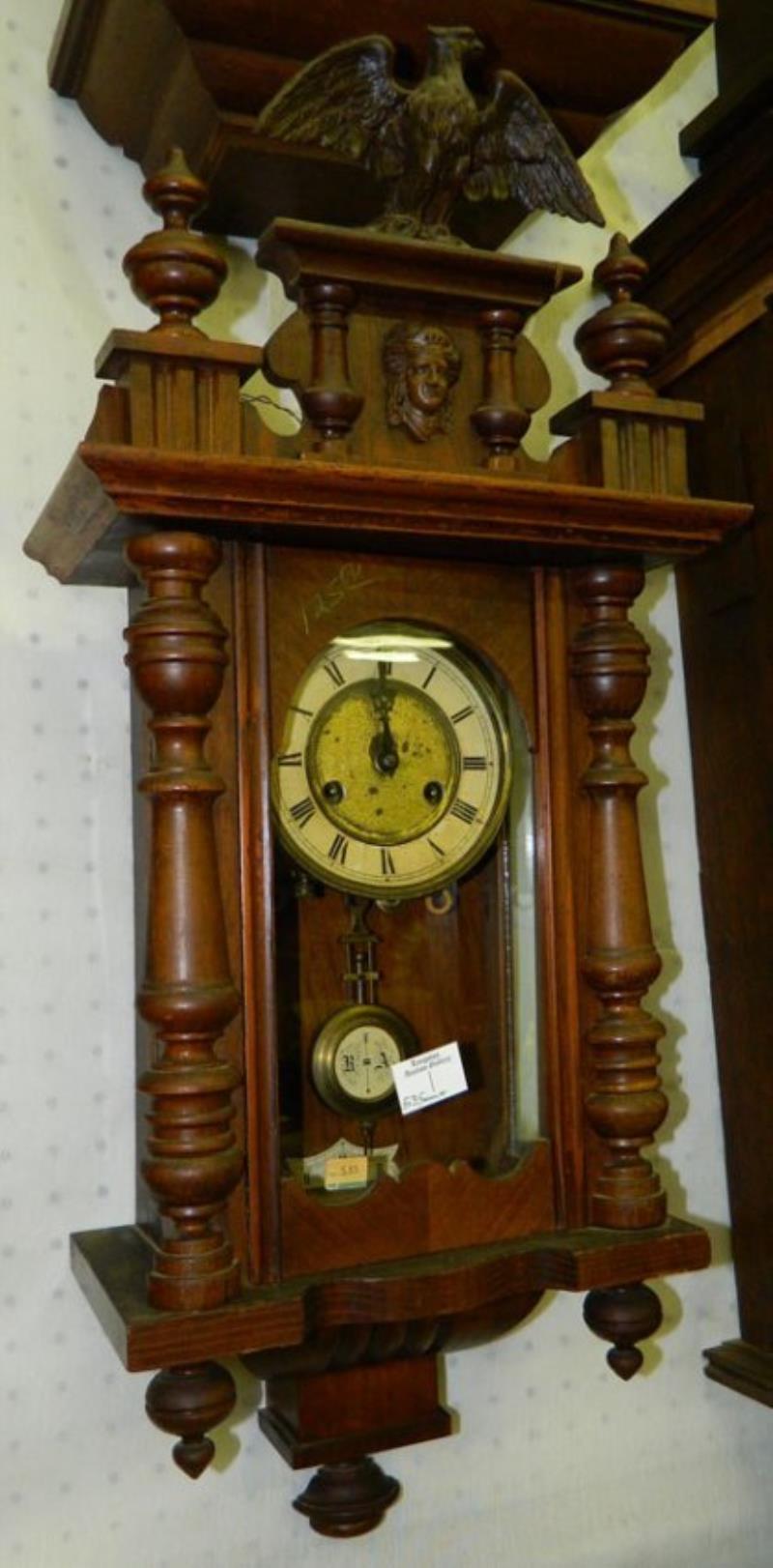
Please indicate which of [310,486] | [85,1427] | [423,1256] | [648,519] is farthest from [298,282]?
[85,1427]

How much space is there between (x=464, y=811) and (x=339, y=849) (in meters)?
0.10

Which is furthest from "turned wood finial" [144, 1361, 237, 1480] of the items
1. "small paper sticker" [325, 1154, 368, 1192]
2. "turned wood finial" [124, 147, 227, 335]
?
"turned wood finial" [124, 147, 227, 335]

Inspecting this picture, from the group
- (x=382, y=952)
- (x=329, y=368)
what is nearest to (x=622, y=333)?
(x=329, y=368)

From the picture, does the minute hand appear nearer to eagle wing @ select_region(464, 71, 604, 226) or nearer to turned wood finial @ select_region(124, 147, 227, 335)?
turned wood finial @ select_region(124, 147, 227, 335)

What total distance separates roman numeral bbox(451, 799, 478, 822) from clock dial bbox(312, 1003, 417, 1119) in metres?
0.15

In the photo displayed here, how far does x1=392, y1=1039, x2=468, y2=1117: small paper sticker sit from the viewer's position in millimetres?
1002

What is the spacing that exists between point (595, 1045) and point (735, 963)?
0.30 m

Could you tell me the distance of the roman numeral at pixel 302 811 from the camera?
0.97 meters

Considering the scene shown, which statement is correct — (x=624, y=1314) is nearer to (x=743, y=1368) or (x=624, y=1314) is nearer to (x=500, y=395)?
(x=743, y=1368)

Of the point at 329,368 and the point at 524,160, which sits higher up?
the point at 524,160

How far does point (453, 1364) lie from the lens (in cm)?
122

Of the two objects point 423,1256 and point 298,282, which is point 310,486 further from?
point 423,1256

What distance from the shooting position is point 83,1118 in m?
1.09

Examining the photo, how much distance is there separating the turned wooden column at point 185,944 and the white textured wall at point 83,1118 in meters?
0.21
